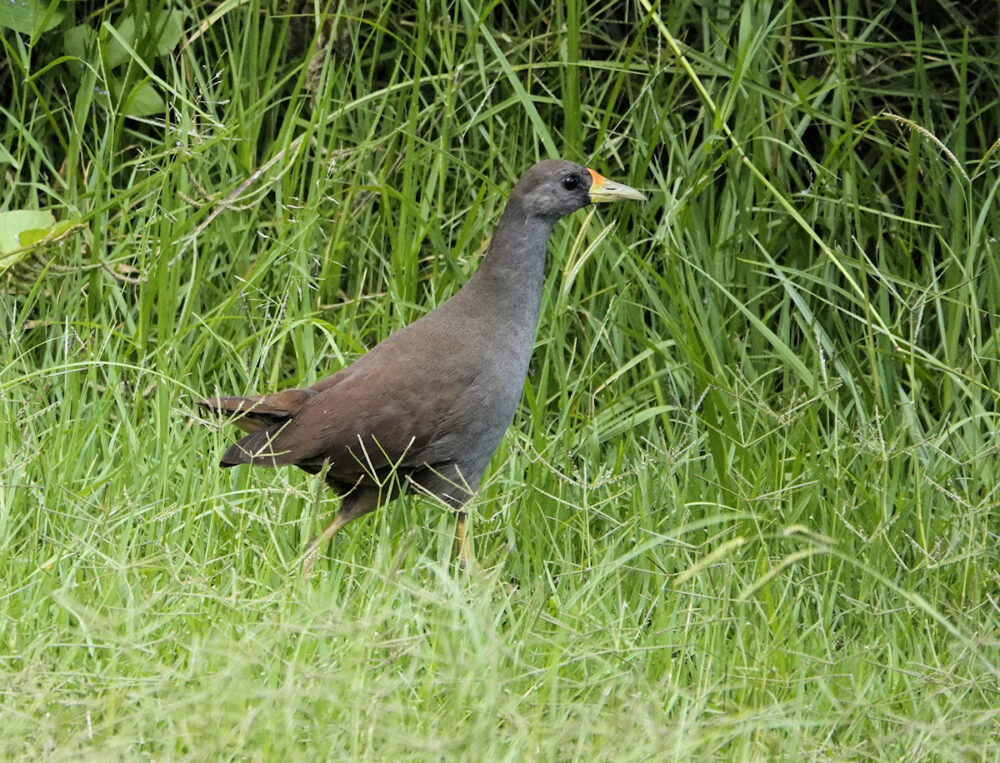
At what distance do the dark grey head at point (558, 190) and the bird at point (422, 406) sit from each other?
0.18ft

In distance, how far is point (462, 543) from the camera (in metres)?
3.25

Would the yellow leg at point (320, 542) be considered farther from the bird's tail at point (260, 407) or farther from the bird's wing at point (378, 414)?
the bird's tail at point (260, 407)

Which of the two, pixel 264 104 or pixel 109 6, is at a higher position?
pixel 109 6

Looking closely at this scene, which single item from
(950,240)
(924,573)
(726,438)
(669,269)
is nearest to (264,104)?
(669,269)

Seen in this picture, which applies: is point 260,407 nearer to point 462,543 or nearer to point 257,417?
point 257,417

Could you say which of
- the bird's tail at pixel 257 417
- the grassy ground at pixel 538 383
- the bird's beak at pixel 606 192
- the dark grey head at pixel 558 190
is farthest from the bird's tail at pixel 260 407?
the bird's beak at pixel 606 192

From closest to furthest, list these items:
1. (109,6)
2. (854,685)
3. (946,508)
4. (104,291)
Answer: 1. (854,685)
2. (946,508)
3. (104,291)
4. (109,6)

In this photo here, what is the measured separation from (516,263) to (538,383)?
0.77 meters

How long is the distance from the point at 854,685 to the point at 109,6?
10.0 ft

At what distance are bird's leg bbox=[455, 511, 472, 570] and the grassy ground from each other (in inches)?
1.8

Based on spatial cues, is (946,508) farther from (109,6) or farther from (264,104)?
(109,6)

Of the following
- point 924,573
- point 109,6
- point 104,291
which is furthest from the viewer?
point 109,6

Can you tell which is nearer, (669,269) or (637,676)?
(637,676)

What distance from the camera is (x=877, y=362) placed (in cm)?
388
